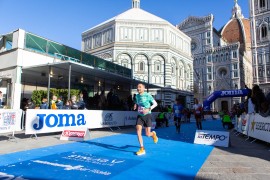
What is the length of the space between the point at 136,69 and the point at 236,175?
3881 cm

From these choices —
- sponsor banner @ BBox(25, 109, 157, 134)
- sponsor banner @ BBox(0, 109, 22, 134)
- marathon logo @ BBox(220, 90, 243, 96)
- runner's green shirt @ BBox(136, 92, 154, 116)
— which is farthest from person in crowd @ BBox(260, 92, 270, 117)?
sponsor banner @ BBox(0, 109, 22, 134)

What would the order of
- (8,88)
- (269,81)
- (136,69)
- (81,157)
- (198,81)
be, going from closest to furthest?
(81,157)
(8,88)
(136,69)
(269,81)
(198,81)

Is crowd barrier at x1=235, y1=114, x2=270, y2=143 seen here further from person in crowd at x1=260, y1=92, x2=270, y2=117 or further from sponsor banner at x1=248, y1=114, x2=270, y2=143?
person in crowd at x1=260, y1=92, x2=270, y2=117

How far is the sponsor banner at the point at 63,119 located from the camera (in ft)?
30.3

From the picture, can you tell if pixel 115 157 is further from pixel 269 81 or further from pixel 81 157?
pixel 269 81

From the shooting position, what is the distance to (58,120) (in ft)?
33.4

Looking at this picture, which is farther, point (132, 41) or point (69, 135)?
point (132, 41)

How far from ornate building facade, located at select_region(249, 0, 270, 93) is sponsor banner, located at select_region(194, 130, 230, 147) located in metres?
55.5

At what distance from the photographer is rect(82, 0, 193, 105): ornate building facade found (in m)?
43.0

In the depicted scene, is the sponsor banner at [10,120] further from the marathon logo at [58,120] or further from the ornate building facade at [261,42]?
the ornate building facade at [261,42]

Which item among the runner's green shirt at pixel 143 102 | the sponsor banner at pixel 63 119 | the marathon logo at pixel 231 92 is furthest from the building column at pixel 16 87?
the marathon logo at pixel 231 92

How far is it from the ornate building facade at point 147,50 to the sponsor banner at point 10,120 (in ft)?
106

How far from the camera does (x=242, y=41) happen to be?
9706 cm

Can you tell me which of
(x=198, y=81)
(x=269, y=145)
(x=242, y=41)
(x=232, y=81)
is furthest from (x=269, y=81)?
(x=269, y=145)
